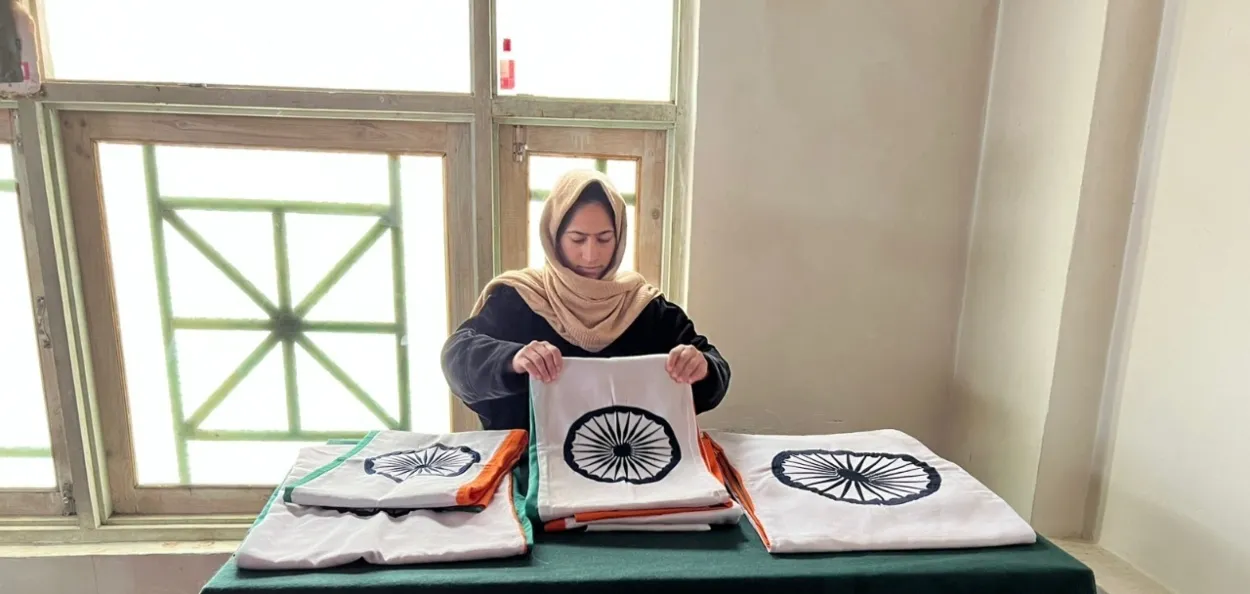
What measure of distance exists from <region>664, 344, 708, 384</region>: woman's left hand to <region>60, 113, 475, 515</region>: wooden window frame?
23.6 inches

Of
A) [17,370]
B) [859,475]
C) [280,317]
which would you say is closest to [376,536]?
[859,475]

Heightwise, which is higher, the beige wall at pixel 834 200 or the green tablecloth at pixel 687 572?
the beige wall at pixel 834 200

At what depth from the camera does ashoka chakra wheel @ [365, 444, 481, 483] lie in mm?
1026

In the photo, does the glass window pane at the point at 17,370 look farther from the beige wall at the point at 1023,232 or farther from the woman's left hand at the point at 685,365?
the beige wall at the point at 1023,232

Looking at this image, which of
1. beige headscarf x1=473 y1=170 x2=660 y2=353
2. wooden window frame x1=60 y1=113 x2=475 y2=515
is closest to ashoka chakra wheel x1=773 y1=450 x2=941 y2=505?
beige headscarf x1=473 y1=170 x2=660 y2=353

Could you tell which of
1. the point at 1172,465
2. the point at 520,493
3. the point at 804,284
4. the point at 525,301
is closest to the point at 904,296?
the point at 804,284

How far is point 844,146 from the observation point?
1451mm

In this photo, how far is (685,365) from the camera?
1.14 meters

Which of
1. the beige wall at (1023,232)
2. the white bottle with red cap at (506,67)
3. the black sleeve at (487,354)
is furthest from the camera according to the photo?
the white bottle with red cap at (506,67)

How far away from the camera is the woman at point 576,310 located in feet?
3.98

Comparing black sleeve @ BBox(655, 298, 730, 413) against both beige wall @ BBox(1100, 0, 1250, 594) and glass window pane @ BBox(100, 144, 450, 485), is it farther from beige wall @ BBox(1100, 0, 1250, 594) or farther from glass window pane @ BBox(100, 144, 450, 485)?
beige wall @ BBox(1100, 0, 1250, 594)

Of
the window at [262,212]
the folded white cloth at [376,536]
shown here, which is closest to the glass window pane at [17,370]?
the window at [262,212]

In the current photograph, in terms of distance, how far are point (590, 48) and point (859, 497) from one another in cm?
114

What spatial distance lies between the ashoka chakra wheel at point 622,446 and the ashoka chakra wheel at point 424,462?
17cm
